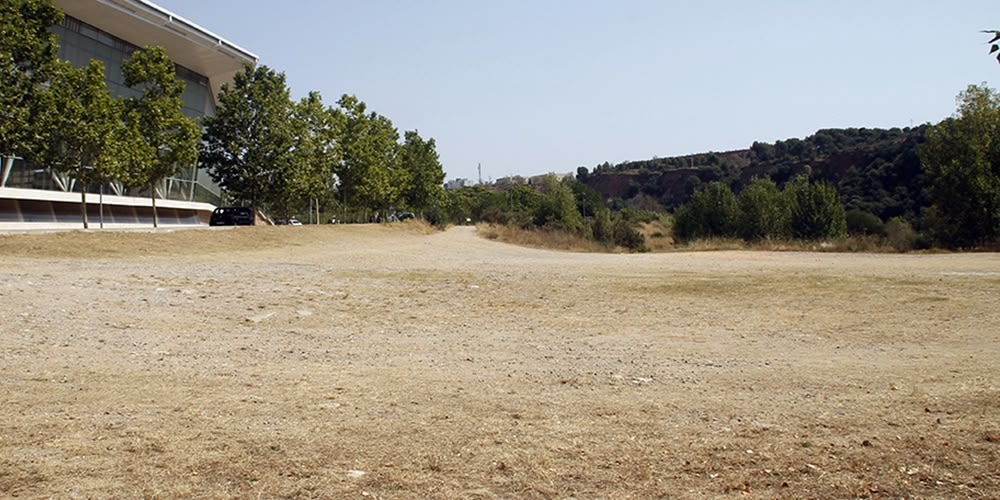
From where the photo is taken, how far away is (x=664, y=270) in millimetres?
23297

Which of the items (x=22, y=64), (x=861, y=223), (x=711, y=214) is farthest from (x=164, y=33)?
(x=861, y=223)

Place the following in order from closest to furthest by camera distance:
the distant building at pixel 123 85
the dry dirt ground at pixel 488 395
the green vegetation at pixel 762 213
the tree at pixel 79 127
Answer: the dry dirt ground at pixel 488 395, the tree at pixel 79 127, the distant building at pixel 123 85, the green vegetation at pixel 762 213

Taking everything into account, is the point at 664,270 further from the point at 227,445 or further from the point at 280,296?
the point at 227,445

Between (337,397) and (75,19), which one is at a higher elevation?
(75,19)

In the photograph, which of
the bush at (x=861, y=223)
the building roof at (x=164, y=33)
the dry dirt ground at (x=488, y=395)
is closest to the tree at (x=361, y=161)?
the building roof at (x=164, y=33)

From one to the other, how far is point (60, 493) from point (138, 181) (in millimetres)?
37813

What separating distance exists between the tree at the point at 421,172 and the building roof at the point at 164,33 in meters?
20.3

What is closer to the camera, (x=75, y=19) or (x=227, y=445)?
(x=227, y=445)

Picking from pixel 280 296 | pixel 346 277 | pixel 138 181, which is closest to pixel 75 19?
pixel 138 181

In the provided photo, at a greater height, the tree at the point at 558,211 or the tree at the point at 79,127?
the tree at the point at 79,127

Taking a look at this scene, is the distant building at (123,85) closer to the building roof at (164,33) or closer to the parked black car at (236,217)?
the building roof at (164,33)

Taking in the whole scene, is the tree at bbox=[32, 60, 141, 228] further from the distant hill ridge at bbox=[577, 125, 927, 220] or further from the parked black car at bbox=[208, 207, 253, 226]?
the distant hill ridge at bbox=[577, 125, 927, 220]

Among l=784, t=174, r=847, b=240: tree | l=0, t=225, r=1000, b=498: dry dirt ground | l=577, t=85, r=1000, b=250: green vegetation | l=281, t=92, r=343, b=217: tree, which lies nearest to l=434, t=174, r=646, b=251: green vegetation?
l=577, t=85, r=1000, b=250: green vegetation

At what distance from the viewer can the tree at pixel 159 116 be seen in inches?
1560
